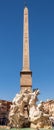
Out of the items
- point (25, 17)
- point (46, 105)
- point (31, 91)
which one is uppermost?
point (25, 17)

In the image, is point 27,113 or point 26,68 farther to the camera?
point 26,68

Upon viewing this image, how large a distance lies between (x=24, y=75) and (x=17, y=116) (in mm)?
4196

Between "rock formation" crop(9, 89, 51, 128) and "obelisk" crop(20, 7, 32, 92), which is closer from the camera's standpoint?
"rock formation" crop(9, 89, 51, 128)

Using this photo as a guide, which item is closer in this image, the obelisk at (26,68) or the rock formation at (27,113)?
the rock formation at (27,113)

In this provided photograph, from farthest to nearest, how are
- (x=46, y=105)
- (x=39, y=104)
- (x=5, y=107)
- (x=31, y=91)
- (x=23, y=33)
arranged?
(x=46, y=105) < (x=5, y=107) < (x=23, y=33) < (x=31, y=91) < (x=39, y=104)

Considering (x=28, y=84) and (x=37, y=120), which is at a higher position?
(x=28, y=84)

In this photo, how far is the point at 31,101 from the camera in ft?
58.9

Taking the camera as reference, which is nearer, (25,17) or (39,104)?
(39,104)

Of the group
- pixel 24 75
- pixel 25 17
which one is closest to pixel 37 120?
pixel 24 75

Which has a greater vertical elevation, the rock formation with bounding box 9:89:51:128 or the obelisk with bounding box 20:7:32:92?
the obelisk with bounding box 20:7:32:92

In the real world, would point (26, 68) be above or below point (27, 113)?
A: above

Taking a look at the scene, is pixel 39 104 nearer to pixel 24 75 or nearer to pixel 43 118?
pixel 43 118

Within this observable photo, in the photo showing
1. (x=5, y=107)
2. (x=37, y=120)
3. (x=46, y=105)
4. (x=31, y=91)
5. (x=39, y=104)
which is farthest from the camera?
(x=46, y=105)

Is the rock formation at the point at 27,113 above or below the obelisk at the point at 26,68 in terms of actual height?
below
